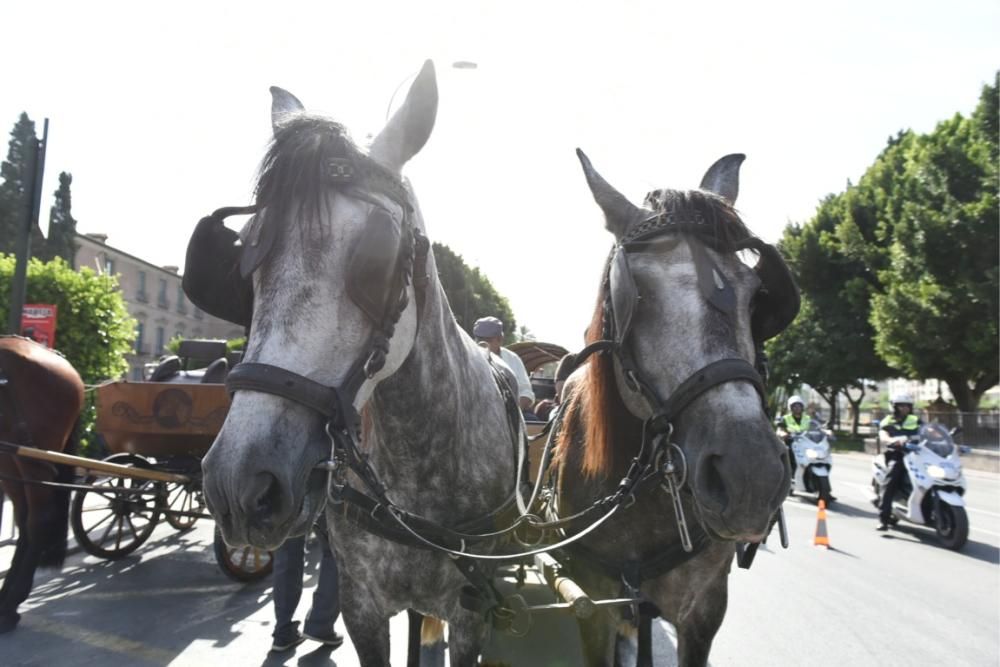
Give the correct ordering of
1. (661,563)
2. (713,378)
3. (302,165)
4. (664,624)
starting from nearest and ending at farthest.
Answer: (302,165) → (713,378) → (661,563) → (664,624)

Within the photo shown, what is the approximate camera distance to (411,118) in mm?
2047

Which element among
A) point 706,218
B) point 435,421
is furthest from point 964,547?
point 435,421

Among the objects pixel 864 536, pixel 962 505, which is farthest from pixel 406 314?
pixel 864 536

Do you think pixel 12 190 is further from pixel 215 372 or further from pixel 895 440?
pixel 895 440

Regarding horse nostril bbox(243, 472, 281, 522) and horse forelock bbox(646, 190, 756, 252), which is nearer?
horse nostril bbox(243, 472, 281, 522)

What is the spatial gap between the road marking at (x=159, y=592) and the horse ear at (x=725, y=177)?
20.1 feet

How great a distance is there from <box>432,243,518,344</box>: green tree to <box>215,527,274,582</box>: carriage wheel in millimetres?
11722

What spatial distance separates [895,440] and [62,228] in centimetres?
4817

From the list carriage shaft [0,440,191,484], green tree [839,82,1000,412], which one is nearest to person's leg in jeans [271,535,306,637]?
carriage shaft [0,440,191,484]

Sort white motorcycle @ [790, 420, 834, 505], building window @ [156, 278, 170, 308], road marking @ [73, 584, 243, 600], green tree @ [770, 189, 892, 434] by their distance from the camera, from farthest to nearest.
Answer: building window @ [156, 278, 170, 308]
green tree @ [770, 189, 892, 434]
white motorcycle @ [790, 420, 834, 505]
road marking @ [73, 584, 243, 600]

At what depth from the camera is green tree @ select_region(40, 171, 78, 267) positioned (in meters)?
39.4

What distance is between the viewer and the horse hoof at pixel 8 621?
5109mm

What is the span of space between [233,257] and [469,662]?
6.03 ft

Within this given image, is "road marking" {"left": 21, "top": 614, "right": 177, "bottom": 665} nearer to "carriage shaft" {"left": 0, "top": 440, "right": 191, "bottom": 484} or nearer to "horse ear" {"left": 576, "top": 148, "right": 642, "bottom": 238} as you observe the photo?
"carriage shaft" {"left": 0, "top": 440, "right": 191, "bottom": 484}
